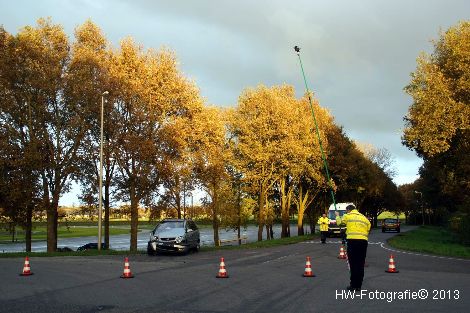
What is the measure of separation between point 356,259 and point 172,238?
14.7 meters

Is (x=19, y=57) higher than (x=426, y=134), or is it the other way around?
(x=19, y=57)

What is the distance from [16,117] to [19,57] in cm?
389

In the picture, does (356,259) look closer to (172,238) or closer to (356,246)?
(356,246)

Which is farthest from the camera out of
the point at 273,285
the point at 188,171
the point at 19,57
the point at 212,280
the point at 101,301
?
the point at 188,171

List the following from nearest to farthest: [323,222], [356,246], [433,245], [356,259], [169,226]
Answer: [356,259], [356,246], [169,226], [433,245], [323,222]

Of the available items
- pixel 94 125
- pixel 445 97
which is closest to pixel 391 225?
pixel 445 97

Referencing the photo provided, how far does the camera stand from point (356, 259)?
11.3 meters

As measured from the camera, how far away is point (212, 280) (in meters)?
13.7

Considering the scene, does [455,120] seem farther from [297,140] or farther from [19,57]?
[19,57]

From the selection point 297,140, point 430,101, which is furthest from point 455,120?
point 297,140

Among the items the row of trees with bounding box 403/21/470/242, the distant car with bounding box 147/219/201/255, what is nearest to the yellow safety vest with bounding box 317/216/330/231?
the row of trees with bounding box 403/21/470/242

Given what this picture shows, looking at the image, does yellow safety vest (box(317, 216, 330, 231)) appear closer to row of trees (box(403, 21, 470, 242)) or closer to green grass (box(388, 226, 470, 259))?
green grass (box(388, 226, 470, 259))

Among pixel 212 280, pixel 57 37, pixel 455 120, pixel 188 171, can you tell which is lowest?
pixel 212 280

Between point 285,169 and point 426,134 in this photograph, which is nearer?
point 426,134
